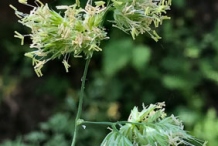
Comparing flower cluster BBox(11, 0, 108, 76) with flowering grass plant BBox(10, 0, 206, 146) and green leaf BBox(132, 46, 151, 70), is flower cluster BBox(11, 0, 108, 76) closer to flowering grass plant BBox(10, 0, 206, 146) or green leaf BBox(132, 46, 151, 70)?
flowering grass plant BBox(10, 0, 206, 146)

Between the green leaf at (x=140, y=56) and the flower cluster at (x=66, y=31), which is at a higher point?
the flower cluster at (x=66, y=31)

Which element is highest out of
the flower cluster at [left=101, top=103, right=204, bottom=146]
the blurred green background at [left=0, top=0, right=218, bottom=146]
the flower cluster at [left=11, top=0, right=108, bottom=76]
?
the flower cluster at [left=11, top=0, right=108, bottom=76]

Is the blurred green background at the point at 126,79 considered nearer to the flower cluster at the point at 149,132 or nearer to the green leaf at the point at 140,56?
the green leaf at the point at 140,56

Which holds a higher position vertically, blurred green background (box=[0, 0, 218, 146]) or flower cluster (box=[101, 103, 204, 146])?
flower cluster (box=[101, 103, 204, 146])

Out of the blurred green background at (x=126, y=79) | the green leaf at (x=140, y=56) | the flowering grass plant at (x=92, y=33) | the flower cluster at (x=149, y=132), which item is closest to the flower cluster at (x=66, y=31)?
the flowering grass plant at (x=92, y=33)

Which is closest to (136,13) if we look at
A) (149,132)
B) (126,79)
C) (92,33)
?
(92,33)

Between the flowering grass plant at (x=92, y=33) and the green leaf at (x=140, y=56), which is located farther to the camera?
the green leaf at (x=140, y=56)

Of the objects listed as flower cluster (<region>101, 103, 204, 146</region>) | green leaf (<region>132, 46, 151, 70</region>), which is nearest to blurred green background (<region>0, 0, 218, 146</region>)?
green leaf (<region>132, 46, 151, 70</region>)

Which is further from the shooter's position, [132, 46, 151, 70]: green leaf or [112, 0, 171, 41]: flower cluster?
[132, 46, 151, 70]: green leaf
